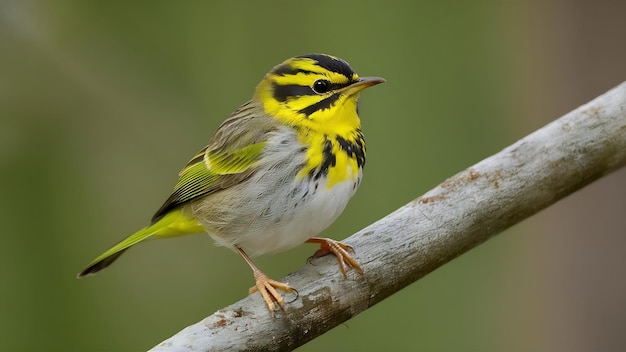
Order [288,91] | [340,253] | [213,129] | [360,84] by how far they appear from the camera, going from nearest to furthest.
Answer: [340,253] → [360,84] → [288,91] → [213,129]

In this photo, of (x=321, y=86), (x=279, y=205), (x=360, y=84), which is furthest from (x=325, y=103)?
(x=279, y=205)

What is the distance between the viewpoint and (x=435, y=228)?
3648mm

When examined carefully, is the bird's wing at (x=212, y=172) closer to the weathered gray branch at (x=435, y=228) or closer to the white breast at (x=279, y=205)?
the white breast at (x=279, y=205)

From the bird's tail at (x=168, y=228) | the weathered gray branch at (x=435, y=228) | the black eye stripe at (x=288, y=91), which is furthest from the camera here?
the bird's tail at (x=168, y=228)

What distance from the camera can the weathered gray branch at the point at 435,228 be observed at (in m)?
3.22

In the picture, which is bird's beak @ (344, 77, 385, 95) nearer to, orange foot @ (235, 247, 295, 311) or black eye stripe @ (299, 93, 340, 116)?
black eye stripe @ (299, 93, 340, 116)

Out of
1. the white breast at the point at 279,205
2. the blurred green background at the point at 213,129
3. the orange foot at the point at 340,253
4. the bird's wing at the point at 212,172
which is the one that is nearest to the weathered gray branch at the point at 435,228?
the orange foot at the point at 340,253

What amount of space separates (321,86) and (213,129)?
255cm

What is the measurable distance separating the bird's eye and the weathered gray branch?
2.08 feet

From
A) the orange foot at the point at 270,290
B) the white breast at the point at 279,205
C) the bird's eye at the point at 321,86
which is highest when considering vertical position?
the bird's eye at the point at 321,86

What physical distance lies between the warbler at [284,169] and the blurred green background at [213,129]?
2036 millimetres

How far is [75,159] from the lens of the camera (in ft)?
19.7

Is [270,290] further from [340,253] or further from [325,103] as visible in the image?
[325,103]

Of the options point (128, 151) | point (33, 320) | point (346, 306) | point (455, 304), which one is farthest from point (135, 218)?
point (346, 306)
